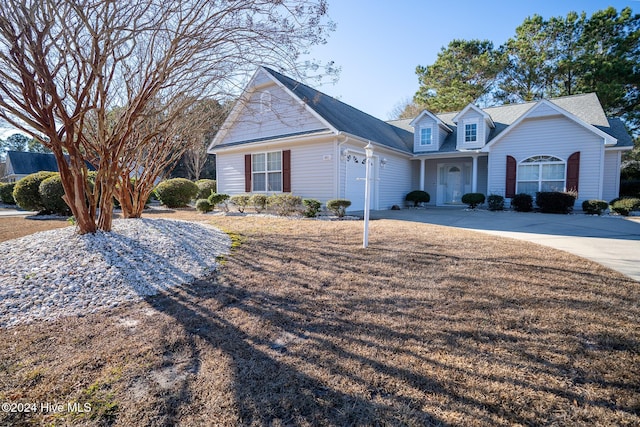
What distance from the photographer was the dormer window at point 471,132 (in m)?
14.9

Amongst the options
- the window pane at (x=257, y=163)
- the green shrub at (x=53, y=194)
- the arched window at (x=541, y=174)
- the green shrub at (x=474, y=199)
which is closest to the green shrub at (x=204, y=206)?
the window pane at (x=257, y=163)

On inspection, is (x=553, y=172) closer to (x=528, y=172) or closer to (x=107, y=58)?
(x=528, y=172)

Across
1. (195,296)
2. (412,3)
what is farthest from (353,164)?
(195,296)

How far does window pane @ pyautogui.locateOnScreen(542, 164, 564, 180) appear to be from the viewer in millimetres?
12675

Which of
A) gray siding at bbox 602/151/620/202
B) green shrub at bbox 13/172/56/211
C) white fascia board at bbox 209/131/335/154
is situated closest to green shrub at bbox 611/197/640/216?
gray siding at bbox 602/151/620/202

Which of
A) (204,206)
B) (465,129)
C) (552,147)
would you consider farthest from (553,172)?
(204,206)

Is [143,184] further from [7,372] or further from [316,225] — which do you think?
[7,372]

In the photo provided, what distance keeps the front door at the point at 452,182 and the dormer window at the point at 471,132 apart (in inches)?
61.2

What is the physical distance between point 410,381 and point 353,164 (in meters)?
10.6

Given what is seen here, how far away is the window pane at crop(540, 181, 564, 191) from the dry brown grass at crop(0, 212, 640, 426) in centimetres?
1055

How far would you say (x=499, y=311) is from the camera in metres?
3.07

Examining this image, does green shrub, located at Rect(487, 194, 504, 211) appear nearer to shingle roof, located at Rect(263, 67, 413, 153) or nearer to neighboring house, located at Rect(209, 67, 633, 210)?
neighboring house, located at Rect(209, 67, 633, 210)

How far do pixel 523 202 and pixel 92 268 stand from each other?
14.2 metres

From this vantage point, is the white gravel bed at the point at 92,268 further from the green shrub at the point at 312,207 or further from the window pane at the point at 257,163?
the window pane at the point at 257,163
